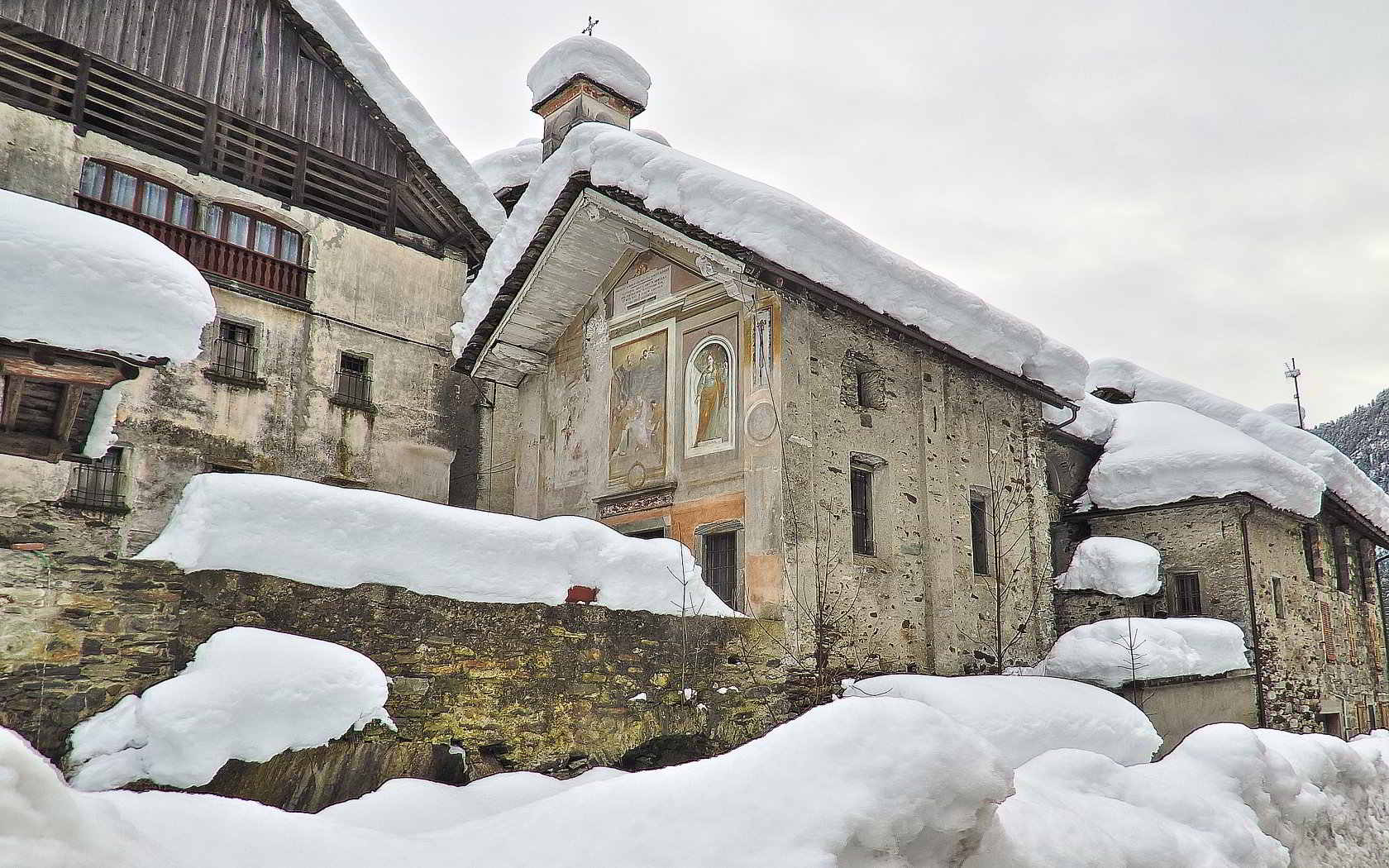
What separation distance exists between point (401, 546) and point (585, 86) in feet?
35.9

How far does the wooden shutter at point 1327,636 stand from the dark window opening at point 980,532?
8.53 meters

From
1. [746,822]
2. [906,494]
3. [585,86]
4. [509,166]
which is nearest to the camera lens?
[746,822]

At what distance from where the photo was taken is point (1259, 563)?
16.0 metres

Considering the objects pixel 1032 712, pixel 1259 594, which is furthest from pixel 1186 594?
pixel 1032 712

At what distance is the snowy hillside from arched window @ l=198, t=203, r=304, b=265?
1369 inches

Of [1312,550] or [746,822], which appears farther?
[1312,550]

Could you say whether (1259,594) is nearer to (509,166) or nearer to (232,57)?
(509,166)

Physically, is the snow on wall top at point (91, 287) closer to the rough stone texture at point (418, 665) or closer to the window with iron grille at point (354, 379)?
the rough stone texture at point (418, 665)

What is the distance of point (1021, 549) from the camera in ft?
47.2

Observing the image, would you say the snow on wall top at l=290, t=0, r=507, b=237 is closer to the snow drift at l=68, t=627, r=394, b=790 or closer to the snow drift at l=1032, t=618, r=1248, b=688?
the snow drift at l=1032, t=618, r=1248, b=688

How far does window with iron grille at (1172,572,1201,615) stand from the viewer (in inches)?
632

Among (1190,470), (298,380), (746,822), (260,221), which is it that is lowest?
(746,822)

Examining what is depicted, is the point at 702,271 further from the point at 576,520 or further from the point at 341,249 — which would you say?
the point at 341,249

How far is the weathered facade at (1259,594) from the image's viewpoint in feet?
51.1
